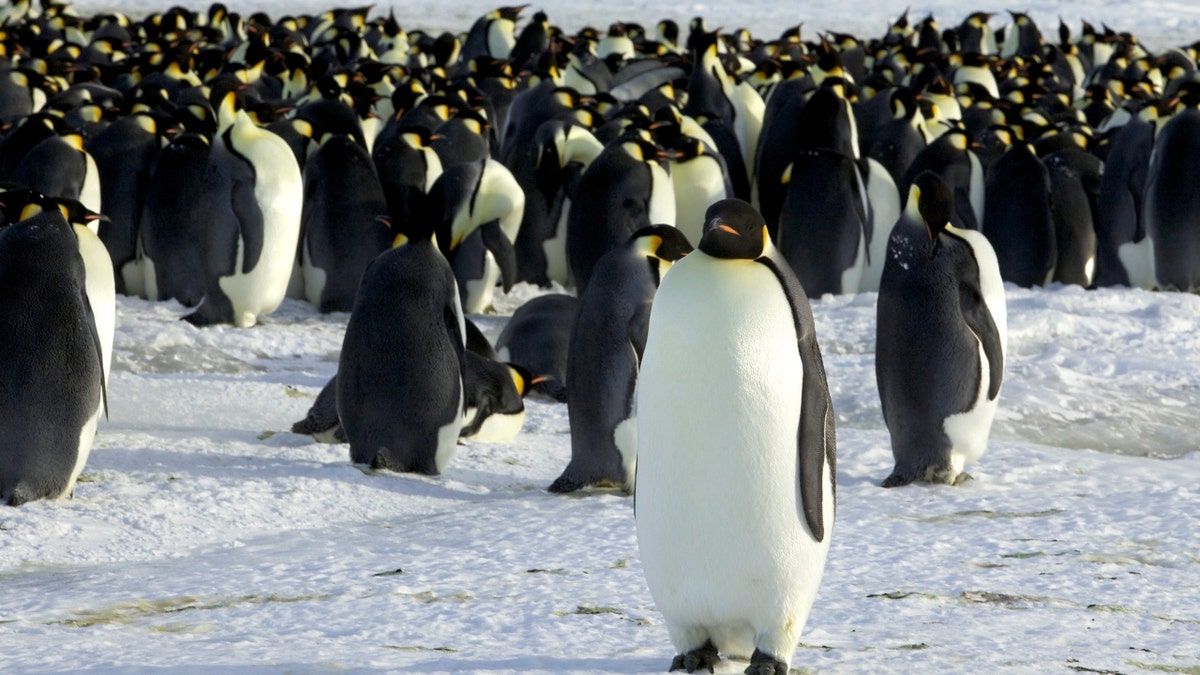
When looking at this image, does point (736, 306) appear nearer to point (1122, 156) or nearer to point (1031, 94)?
point (1122, 156)

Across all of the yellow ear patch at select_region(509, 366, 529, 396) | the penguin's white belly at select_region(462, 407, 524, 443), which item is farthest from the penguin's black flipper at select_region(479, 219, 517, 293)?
the penguin's white belly at select_region(462, 407, 524, 443)

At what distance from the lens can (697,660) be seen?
10.0 ft

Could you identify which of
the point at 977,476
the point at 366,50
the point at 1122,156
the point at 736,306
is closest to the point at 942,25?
the point at 366,50

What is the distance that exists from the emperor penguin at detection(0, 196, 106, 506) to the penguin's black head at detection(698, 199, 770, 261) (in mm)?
2154

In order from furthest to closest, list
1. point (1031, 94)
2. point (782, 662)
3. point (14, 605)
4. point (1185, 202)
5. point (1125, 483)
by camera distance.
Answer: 1. point (1031, 94)
2. point (1185, 202)
3. point (1125, 483)
4. point (14, 605)
5. point (782, 662)

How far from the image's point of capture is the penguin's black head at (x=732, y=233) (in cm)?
308

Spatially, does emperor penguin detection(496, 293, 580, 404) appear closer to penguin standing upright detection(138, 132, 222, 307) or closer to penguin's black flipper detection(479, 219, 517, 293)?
penguin's black flipper detection(479, 219, 517, 293)

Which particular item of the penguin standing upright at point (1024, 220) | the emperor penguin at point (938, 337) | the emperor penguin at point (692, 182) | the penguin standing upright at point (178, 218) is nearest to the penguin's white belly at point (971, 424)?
the emperor penguin at point (938, 337)

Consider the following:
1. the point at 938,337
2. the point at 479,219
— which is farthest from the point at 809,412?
the point at 479,219

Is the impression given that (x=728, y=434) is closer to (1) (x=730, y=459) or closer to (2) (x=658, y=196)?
(1) (x=730, y=459)

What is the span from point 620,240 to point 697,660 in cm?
495

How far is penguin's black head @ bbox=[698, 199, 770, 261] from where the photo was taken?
3.08 meters

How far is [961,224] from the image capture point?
9.16 m

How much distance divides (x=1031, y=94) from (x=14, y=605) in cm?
1230
